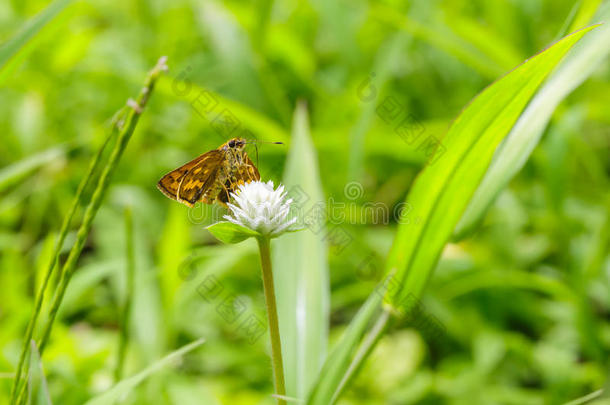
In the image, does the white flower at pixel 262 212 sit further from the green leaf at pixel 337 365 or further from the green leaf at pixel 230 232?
the green leaf at pixel 337 365

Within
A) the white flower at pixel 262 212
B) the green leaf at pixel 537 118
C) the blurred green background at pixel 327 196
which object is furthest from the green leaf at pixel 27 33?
the green leaf at pixel 537 118

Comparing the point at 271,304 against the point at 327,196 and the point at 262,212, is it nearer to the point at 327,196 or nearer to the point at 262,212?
the point at 262,212

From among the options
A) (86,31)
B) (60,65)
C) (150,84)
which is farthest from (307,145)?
(86,31)

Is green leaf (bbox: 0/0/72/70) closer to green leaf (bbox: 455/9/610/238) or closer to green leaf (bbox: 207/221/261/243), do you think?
green leaf (bbox: 207/221/261/243)

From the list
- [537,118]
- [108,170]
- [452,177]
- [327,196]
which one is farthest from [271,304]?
[327,196]

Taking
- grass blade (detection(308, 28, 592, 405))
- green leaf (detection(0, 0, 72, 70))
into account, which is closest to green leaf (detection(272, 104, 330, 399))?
grass blade (detection(308, 28, 592, 405))

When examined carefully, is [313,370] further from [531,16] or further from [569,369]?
[531,16]
